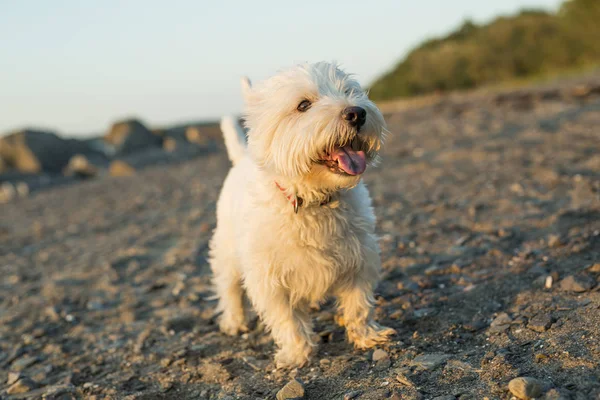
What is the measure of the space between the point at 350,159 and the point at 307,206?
464 mm

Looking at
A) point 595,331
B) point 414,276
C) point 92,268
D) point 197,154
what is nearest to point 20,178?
point 197,154

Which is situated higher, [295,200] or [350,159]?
[350,159]

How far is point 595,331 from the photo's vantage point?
3.31 metres

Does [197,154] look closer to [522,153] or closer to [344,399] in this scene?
[522,153]

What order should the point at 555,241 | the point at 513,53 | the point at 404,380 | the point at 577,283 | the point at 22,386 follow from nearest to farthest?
the point at 404,380 → the point at 577,283 → the point at 22,386 → the point at 555,241 → the point at 513,53

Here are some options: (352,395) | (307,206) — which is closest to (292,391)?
(352,395)

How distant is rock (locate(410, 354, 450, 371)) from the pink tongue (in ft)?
3.65

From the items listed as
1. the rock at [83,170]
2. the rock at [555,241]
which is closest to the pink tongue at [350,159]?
the rock at [555,241]

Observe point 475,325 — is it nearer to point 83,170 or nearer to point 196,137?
point 83,170

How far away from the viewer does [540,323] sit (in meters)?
3.62

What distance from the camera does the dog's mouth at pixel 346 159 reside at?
11.5 feet

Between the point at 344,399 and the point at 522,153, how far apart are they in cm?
654

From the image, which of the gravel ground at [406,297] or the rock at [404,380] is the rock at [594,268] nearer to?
the gravel ground at [406,297]

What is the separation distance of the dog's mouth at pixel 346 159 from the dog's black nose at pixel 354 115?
Result: 0.11m
